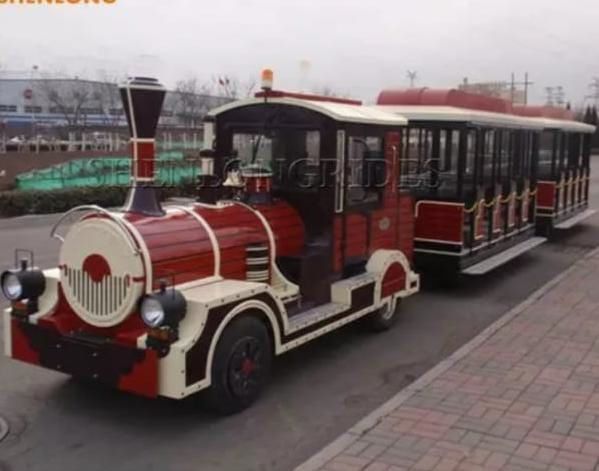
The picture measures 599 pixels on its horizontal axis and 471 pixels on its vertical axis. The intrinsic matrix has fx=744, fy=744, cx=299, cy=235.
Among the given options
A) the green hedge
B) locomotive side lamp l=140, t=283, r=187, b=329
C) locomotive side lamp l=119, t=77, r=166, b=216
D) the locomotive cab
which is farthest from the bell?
the green hedge

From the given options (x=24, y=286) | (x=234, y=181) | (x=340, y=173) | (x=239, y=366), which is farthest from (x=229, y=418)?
(x=340, y=173)

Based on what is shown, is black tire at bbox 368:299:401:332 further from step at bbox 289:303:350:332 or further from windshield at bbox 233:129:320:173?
windshield at bbox 233:129:320:173

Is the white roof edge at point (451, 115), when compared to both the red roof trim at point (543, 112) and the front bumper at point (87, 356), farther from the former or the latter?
the front bumper at point (87, 356)

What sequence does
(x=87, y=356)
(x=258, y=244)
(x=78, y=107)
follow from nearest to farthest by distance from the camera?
(x=87, y=356) < (x=258, y=244) < (x=78, y=107)

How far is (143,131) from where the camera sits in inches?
211

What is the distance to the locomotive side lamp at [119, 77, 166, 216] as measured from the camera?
5.32 m

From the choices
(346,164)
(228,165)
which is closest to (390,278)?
(346,164)

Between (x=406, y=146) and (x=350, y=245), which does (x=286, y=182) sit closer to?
(x=350, y=245)

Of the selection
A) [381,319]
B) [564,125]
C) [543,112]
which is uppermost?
[543,112]

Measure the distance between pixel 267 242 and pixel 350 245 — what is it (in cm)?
118

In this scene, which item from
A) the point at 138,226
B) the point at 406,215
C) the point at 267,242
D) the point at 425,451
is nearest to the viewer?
the point at 425,451

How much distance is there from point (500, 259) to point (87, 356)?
279 inches

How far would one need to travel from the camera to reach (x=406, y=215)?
8.39 metres

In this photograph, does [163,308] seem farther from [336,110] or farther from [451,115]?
[451,115]
